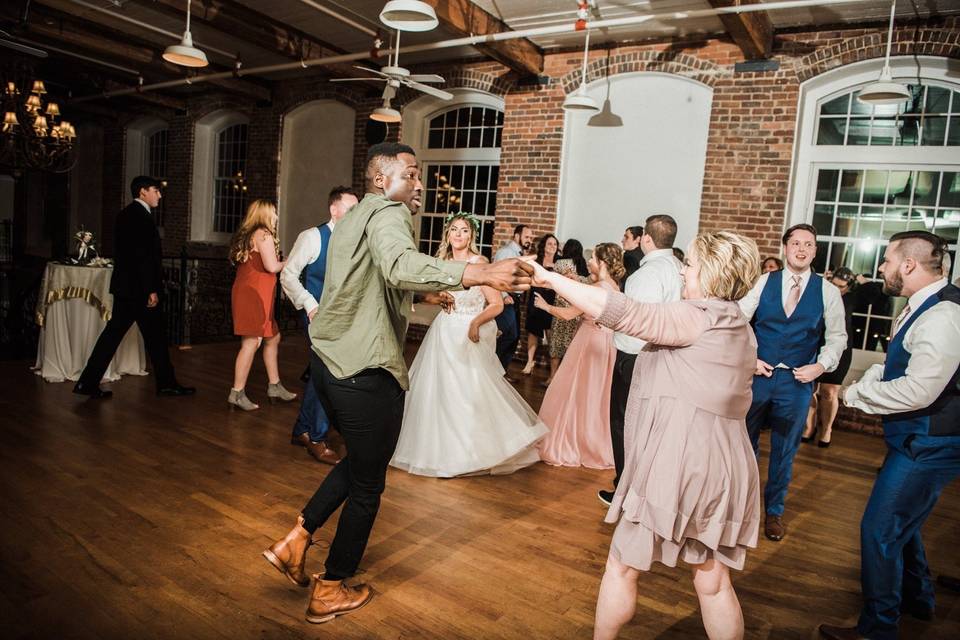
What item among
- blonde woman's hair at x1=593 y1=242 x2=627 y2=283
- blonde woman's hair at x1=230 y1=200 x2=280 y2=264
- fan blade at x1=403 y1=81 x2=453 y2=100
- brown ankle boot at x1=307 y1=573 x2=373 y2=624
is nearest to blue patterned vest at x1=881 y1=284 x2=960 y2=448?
blonde woman's hair at x1=593 y1=242 x2=627 y2=283

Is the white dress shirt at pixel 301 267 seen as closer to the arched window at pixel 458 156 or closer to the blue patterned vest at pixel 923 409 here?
the blue patterned vest at pixel 923 409

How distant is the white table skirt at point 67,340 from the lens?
5.28 meters

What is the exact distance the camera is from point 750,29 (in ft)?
18.2

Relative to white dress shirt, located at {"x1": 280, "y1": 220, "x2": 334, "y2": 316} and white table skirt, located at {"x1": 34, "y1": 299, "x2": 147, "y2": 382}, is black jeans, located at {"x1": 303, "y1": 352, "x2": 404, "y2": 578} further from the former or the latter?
white table skirt, located at {"x1": 34, "y1": 299, "x2": 147, "y2": 382}

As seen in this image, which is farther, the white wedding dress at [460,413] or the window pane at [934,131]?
the window pane at [934,131]

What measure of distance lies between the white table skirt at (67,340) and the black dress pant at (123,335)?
0.60 metres

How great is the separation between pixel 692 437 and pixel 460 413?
213cm

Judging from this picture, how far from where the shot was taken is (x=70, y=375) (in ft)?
17.5

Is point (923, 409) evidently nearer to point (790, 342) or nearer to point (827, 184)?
point (790, 342)

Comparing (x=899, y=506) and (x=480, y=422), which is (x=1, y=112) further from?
(x=899, y=506)

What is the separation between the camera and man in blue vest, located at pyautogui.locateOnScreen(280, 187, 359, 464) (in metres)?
3.72

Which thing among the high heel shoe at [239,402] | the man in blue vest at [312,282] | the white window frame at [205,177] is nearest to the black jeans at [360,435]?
the man in blue vest at [312,282]

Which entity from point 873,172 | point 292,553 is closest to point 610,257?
point 292,553

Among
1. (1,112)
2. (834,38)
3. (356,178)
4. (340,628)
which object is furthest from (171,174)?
(340,628)
